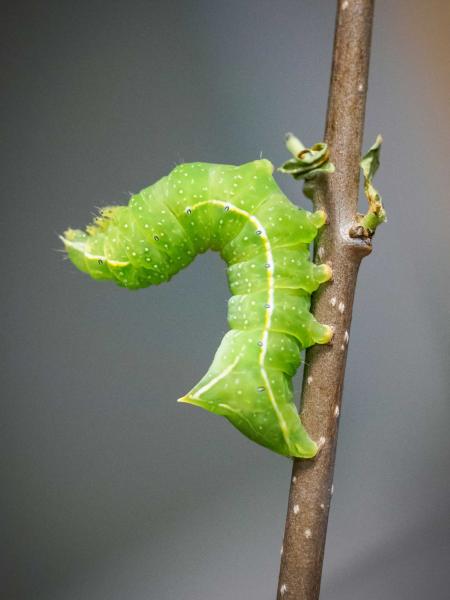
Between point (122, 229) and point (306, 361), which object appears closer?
point (306, 361)

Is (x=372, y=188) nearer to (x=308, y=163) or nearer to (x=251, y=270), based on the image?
(x=308, y=163)

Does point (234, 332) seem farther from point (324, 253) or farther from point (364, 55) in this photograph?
point (364, 55)

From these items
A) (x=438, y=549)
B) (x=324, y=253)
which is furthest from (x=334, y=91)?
(x=438, y=549)

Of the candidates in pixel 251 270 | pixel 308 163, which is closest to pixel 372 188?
pixel 308 163

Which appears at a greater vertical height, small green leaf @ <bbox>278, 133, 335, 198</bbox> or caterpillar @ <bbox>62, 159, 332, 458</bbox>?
small green leaf @ <bbox>278, 133, 335, 198</bbox>
